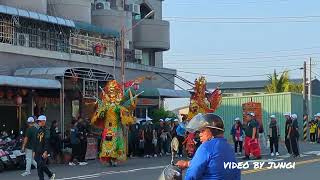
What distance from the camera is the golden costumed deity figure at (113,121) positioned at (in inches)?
816

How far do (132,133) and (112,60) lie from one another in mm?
5168

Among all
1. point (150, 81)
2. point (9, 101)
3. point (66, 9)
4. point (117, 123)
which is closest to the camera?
point (117, 123)

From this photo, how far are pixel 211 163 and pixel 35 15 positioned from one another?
2046 centimetres

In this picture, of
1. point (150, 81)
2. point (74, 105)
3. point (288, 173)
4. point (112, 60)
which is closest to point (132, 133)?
point (74, 105)

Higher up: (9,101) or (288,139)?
(9,101)

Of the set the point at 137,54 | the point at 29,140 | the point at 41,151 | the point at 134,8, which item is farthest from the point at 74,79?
the point at 134,8

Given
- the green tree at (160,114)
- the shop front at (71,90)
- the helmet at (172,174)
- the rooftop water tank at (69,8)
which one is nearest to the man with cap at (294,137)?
the shop front at (71,90)

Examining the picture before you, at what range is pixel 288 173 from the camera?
16.9m

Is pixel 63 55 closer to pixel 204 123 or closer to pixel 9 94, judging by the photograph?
pixel 9 94

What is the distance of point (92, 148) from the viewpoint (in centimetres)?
2414

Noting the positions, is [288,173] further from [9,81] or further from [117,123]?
[9,81]

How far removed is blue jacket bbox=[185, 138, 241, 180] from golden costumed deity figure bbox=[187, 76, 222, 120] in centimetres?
1779

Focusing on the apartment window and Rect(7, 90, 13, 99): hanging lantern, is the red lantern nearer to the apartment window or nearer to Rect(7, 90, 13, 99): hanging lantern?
Rect(7, 90, 13, 99): hanging lantern

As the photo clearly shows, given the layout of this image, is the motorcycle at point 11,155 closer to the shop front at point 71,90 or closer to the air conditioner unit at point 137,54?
the shop front at point 71,90
